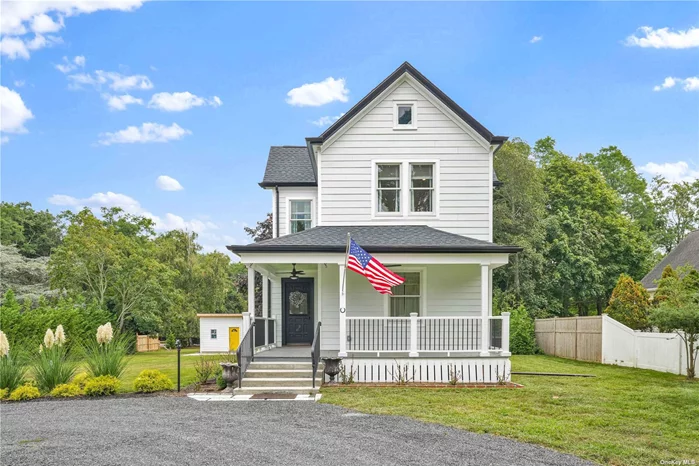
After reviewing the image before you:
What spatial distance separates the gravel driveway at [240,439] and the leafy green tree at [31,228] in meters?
40.2

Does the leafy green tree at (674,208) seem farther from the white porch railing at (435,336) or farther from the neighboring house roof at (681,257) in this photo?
the white porch railing at (435,336)

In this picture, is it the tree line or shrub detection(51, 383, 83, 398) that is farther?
the tree line

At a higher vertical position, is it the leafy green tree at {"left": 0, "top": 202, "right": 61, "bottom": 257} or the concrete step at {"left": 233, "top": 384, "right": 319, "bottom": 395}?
the leafy green tree at {"left": 0, "top": 202, "right": 61, "bottom": 257}

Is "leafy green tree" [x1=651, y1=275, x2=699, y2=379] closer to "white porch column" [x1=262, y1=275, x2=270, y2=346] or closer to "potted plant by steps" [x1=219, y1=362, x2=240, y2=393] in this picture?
"white porch column" [x1=262, y1=275, x2=270, y2=346]

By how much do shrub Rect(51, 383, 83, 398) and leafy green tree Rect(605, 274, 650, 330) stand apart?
59.2 feet

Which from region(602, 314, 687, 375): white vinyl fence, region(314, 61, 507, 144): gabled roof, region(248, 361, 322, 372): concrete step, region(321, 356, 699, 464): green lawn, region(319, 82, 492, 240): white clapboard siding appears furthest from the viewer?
region(319, 82, 492, 240): white clapboard siding

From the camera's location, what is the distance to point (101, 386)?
11617 millimetres

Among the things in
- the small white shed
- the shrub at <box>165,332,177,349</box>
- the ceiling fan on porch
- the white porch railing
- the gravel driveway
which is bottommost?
the shrub at <box>165,332,177,349</box>

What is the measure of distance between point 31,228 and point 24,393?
42.3 m

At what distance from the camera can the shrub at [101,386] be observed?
37.9 ft

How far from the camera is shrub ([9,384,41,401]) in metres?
11.2

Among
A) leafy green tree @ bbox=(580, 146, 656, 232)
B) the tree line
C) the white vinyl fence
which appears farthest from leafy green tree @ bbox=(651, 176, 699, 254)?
the tree line

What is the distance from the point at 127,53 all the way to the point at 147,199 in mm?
17295

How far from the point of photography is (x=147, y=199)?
131ft
